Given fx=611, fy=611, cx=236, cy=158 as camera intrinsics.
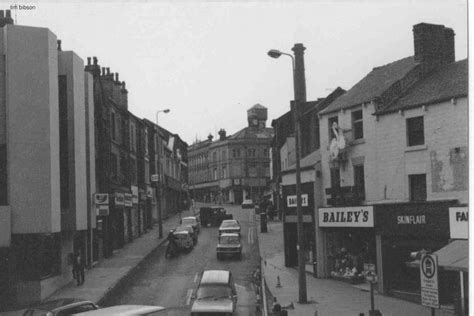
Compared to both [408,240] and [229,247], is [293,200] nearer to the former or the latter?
[229,247]

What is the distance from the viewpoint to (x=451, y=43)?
30844mm

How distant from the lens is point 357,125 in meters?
31.2

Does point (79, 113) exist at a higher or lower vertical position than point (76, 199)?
higher

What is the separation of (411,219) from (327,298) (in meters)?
5.03

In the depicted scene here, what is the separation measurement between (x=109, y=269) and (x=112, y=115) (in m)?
13.4

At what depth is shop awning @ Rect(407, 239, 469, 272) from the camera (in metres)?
18.2

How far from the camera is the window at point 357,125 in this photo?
30914mm

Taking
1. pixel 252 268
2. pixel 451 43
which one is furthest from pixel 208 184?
pixel 451 43

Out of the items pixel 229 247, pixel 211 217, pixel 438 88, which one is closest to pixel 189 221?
pixel 211 217

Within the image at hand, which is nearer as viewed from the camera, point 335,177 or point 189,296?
point 189,296

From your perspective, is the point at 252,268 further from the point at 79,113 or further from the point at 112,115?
the point at 112,115

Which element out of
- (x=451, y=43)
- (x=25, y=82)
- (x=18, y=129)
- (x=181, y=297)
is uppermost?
(x=451, y=43)

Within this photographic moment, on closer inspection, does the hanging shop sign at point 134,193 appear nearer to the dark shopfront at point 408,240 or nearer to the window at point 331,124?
the window at point 331,124

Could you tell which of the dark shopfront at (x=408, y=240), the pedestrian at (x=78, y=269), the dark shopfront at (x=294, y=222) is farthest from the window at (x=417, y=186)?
the pedestrian at (x=78, y=269)
